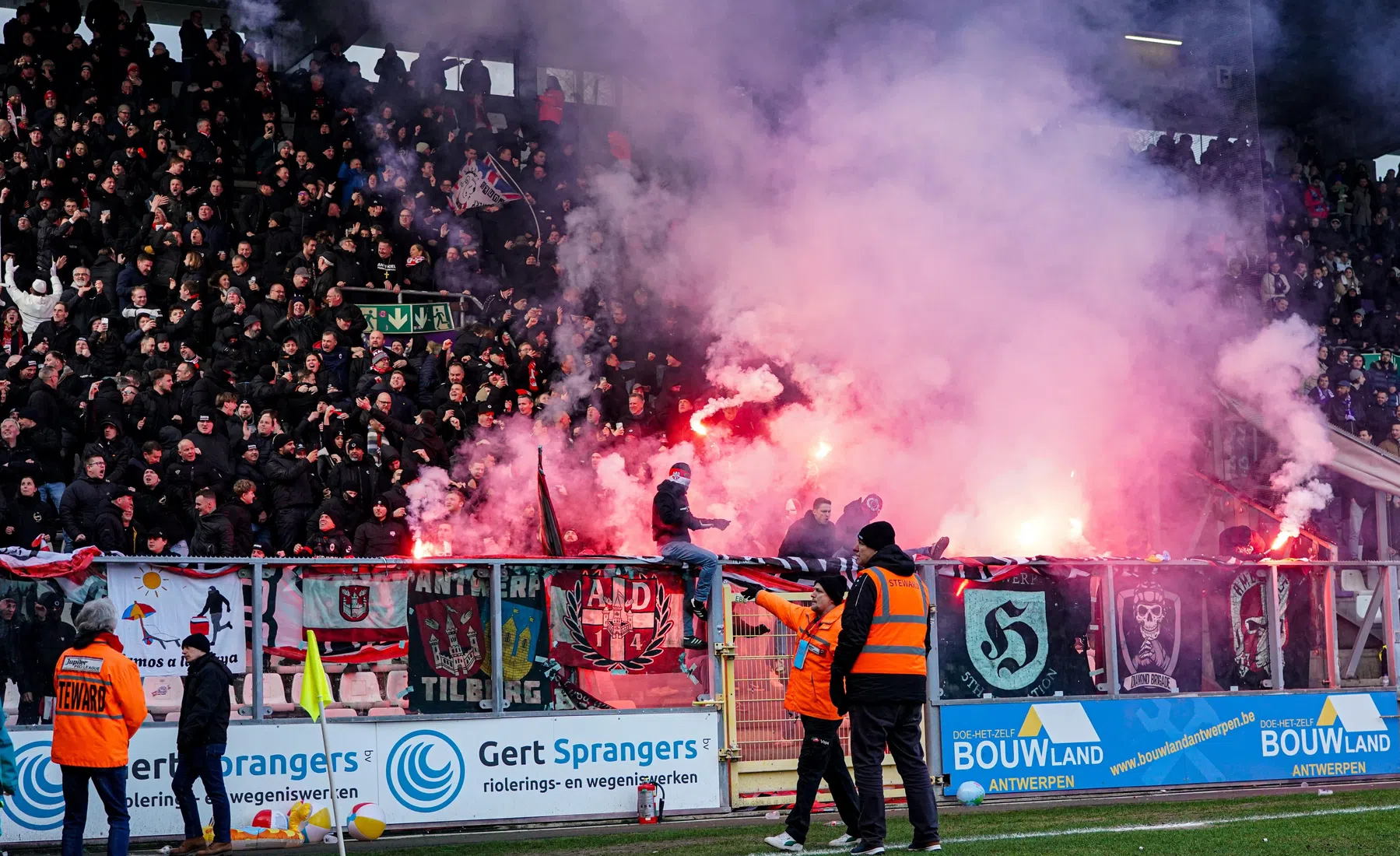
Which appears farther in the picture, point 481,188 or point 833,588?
point 481,188

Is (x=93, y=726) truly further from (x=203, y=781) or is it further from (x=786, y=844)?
(x=786, y=844)

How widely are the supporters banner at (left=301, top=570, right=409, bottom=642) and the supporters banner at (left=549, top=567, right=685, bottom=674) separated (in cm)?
97

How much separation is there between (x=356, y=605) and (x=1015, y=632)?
4.51 m

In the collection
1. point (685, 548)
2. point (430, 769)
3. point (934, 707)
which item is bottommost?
point (430, 769)

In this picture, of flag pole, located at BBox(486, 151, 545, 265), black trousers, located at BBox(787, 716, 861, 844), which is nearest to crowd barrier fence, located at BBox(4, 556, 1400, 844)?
black trousers, located at BBox(787, 716, 861, 844)

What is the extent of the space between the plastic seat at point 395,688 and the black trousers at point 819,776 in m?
2.60

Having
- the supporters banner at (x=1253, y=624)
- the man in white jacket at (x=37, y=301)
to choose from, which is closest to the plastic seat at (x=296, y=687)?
the supporters banner at (x=1253, y=624)

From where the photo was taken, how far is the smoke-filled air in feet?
53.3

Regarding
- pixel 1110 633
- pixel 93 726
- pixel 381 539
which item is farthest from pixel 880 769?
pixel 381 539

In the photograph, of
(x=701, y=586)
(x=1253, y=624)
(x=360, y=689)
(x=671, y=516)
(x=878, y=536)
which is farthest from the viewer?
(x=1253, y=624)

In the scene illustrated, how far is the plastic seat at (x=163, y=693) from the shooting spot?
29.9 ft

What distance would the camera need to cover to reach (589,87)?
62.7ft

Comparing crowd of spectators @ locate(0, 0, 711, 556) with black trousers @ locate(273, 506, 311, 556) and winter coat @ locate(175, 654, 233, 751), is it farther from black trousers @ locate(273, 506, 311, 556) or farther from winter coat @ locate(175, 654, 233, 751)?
winter coat @ locate(175, 654, 233, 751)

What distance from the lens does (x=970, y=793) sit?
10.5 metres
